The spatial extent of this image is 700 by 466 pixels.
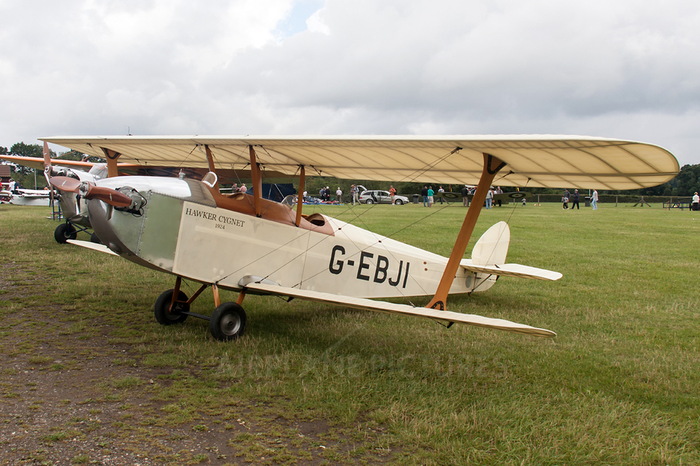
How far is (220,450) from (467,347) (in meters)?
3.26

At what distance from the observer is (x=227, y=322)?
5465 millimetres

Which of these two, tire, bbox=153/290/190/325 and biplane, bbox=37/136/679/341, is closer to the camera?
biplane, bbox=37/136/679/341

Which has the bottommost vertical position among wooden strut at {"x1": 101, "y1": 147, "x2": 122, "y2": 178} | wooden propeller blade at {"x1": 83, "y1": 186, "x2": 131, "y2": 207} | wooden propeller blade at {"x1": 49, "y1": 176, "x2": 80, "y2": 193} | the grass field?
the grass field

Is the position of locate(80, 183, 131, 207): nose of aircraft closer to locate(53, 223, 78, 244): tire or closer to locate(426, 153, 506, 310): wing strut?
locate(426, 153, 506, 310): wing strut

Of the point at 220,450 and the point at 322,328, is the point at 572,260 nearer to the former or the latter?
the point at 322,328

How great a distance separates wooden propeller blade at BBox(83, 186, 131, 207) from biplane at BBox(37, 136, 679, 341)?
10mm

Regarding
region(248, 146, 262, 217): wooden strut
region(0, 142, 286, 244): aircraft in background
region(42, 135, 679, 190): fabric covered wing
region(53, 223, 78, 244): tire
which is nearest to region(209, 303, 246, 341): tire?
region(248, 146, 262, 217): wooden strut

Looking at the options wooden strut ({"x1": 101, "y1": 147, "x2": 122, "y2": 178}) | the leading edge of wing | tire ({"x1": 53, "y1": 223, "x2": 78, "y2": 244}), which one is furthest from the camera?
tire ({"x1": 53, "y1": 223, "x2": 78, "y2": 244})

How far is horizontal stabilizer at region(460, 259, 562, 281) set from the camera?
300 inches

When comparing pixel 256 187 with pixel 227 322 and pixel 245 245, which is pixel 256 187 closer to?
pixel 245 245

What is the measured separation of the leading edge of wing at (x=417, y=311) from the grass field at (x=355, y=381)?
61 centimetres

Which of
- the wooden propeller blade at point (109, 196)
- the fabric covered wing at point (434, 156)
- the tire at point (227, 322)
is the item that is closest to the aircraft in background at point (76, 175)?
the wooden propeller blade at point (109, 196)

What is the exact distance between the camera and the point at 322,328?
6.32m

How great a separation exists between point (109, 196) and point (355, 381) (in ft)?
10.3
